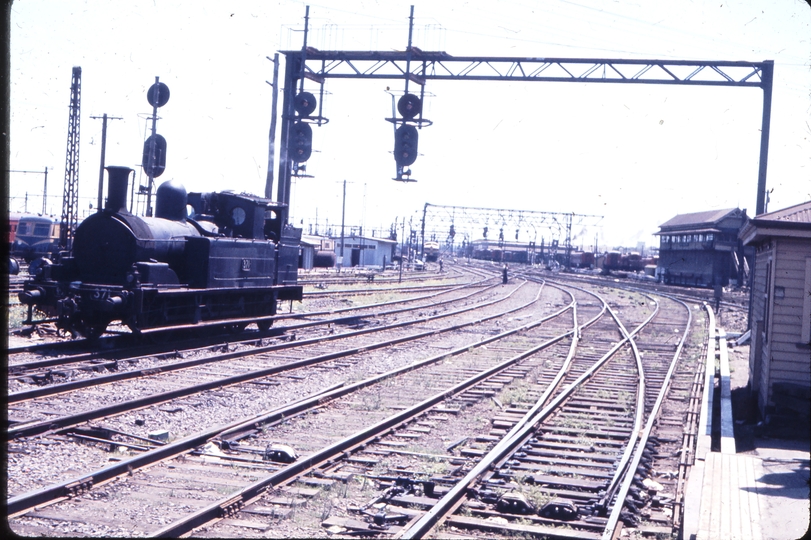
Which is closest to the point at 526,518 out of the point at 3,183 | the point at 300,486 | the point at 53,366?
the point at 300,486

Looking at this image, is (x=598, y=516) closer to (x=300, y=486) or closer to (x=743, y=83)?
(x=300, y=486)

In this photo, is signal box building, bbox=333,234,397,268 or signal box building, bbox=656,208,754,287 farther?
signal box building, bbox=333,234,397,268

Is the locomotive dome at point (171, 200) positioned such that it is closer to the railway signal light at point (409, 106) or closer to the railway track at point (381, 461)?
the railway track at point (381, 461)

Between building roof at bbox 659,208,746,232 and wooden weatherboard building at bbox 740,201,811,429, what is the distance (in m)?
45.4

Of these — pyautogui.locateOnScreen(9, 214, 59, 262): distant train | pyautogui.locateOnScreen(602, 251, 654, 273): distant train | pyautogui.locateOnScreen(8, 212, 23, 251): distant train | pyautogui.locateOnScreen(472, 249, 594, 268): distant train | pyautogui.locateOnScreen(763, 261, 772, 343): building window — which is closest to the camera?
pyautogui.locateOnScreen(763, 261, 772, 343): building window

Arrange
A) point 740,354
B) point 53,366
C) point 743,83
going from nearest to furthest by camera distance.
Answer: point 53,366
point 740,354
point 743,83

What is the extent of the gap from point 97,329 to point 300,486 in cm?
855

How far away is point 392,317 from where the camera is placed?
23.1 m

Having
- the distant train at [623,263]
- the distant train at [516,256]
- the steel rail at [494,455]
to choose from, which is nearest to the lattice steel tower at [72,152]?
the steel rail at [494,455]

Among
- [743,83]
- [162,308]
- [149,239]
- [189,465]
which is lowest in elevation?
[189,465]

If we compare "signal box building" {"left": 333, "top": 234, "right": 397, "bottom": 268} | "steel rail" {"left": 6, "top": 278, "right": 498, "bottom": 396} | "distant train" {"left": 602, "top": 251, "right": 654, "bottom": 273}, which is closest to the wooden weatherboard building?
"steel rail" {"left": 6, "top": 278, "right": 498, "bottom": 396}

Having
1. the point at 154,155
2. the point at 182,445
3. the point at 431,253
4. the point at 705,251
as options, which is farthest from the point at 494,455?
the point at 431,253

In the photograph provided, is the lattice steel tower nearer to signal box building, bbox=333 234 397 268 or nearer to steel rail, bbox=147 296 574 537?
steel rail, bbox=147 296 574 537

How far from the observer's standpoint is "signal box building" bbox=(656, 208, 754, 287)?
55781 millimetres
